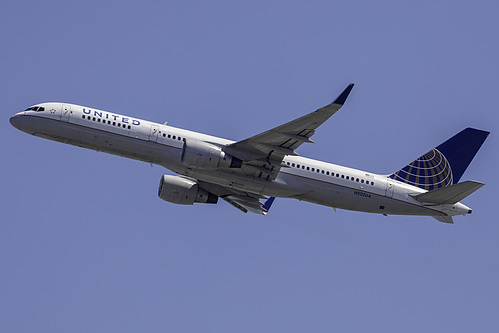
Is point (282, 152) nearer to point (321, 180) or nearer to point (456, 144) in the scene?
point (321, 180)

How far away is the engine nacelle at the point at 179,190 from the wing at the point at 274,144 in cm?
670

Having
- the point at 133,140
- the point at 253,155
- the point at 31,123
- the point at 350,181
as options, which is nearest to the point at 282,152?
the point at 253,155

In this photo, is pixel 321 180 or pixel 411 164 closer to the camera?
pixel 321 180

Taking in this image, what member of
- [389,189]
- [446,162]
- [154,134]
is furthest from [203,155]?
[446,162]

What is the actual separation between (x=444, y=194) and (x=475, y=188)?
129 inches

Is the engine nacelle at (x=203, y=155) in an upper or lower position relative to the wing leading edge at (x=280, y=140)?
lower

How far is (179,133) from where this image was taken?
49188 millimetres

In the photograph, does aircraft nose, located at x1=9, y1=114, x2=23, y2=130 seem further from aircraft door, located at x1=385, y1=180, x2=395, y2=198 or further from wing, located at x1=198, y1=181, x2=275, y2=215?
aircraft door, located at x1=385, y1=180, x2=395, y2=198

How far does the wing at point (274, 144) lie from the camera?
45500 mm

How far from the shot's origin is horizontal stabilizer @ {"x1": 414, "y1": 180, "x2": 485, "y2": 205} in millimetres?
48103

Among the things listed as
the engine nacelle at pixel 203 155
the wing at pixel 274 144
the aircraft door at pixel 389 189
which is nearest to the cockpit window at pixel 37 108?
the engine nacelle at pixel 203 155

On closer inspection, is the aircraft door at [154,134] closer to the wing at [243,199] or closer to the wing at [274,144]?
the wing at [274,144]

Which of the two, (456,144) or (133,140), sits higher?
(456,144)

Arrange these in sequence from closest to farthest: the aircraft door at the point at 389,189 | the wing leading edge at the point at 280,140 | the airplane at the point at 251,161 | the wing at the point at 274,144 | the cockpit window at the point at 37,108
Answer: the wing leading edge at the point at 280,140 < the wing at the point at 274,144 < the airplane at the point at 251,161 < the cockpit window at the point at 37,108 < the aircraft door at the point at 389,189
